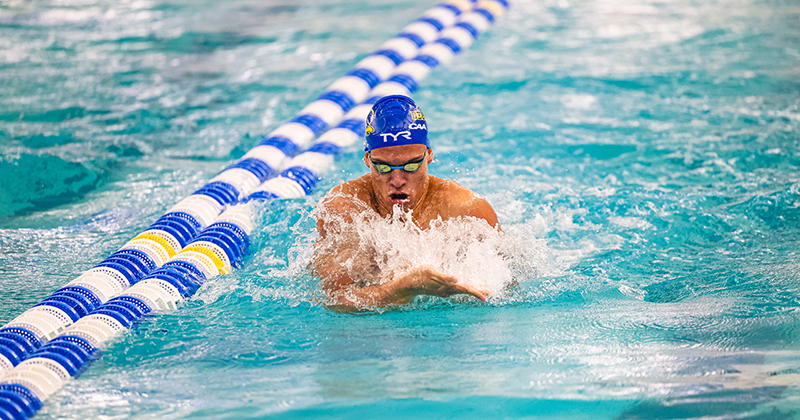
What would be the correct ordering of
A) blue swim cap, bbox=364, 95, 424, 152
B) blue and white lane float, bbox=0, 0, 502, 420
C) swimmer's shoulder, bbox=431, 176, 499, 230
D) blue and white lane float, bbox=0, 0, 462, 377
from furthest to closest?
swimmer's shoulder, bbox=431, 176, 499, 230 < blue and white lane float, bbox=0, 0, 462, 377 < blue swim cap, bbox=364, 95, 424, 152 < blue and white lane float, bbox=0, 0, 502, 420

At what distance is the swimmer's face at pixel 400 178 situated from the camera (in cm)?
316

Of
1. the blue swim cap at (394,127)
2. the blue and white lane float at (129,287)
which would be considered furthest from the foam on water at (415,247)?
the blue and white lane float at (129,287)

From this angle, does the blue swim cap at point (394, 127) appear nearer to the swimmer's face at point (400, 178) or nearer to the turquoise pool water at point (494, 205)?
the swimmer's face at point (400, 178)

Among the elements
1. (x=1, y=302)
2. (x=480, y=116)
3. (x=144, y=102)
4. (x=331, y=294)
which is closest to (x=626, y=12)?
(x=480, y=116)

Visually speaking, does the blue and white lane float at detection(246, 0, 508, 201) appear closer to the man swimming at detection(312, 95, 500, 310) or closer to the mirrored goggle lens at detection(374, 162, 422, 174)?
the man swimming at detection(312, 95, 500, 310)

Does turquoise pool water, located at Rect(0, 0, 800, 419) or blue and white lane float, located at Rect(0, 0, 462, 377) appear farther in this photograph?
blue and white lane float, located at Rect(0, 0, 462, 377)

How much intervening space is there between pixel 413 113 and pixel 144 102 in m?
5.01

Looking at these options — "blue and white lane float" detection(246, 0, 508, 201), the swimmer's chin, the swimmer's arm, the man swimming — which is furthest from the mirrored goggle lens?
"blue and white lane float" detection(246, 0, 508, 201)

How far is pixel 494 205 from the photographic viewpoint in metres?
A: 4.66

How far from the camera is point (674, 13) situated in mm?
9984

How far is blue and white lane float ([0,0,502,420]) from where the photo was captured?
288 cm

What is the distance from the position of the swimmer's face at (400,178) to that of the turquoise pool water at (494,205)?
0.52 m

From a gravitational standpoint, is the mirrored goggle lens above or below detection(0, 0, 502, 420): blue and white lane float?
above

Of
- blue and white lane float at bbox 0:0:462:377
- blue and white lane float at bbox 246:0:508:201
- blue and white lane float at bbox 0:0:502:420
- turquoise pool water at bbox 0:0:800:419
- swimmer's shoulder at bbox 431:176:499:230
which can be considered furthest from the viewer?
blue and white lane float at bbox 246:0:508:201
